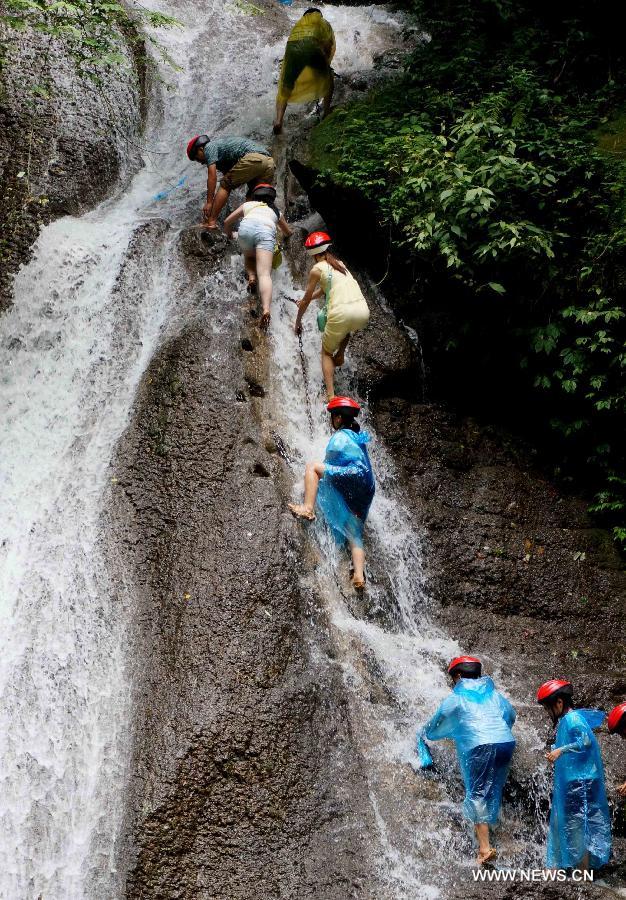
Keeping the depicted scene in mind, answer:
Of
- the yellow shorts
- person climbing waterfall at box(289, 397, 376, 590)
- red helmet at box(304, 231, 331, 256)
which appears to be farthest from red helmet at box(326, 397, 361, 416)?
red helmet at box(304, 231, 331, 256)

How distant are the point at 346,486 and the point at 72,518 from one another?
2.41 meters

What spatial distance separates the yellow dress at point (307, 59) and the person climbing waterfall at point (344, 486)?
6528mm

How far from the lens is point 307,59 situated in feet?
37.2

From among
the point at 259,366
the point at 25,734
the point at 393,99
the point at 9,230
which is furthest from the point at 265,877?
the point at 393,99

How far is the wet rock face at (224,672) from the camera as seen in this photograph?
5.22m

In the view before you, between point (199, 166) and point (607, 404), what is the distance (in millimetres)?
6570

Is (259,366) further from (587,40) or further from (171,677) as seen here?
(587,40)

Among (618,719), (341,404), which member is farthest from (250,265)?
(618,719)

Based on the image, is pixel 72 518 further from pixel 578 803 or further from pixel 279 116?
pixel 279 116

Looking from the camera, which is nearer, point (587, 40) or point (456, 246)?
point (456, 246)

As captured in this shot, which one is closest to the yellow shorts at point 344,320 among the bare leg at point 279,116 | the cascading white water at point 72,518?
the cascading white water at point 72,518

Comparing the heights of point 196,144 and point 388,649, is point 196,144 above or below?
above

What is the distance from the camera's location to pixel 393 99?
37.5 ft

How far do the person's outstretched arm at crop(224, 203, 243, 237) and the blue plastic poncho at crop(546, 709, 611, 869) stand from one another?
19.7ft
